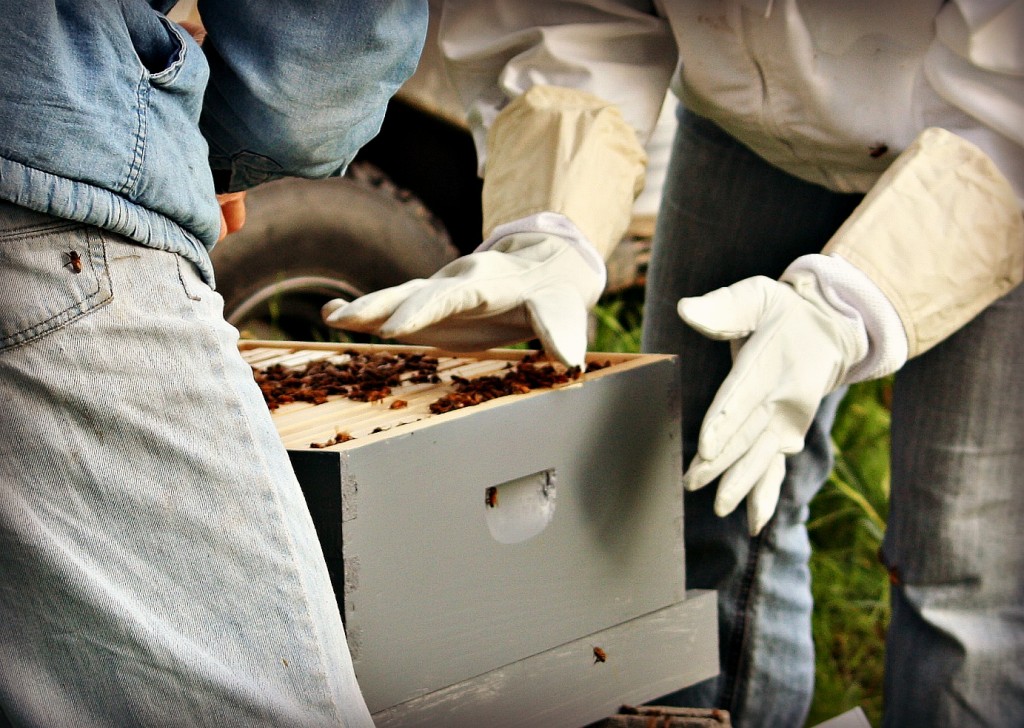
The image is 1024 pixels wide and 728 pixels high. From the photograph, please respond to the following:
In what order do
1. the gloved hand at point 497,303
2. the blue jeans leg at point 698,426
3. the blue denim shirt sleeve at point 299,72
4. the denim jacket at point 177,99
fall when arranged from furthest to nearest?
the blue jeans leg at point 698,426 < the gloved hand at point 497,303 < the blue denim shirt sleeve at point 299,72 < the denim jacket at point 177,99

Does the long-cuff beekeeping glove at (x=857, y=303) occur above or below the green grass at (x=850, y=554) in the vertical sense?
above

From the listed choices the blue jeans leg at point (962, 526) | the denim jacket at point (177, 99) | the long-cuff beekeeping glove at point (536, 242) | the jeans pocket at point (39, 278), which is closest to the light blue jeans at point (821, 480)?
the blue jeans leg at point (962, 526)

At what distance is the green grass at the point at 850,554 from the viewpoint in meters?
2.74

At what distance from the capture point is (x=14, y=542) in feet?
2.91

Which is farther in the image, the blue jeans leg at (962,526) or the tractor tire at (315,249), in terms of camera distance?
the tractor tire at (315,249)

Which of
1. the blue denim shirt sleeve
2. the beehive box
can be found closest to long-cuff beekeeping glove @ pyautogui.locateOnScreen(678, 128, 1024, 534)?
the beehive box

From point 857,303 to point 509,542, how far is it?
601mm

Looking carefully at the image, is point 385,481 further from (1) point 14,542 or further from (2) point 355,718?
(1) point 14,542

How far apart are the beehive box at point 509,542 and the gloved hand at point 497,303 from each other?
0.05 meters

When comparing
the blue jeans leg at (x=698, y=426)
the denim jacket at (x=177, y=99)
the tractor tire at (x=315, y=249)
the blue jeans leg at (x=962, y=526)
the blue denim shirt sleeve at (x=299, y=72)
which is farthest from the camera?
the tractor tire at (x=315, y=249)

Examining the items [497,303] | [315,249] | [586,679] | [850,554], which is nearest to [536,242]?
[497,303]

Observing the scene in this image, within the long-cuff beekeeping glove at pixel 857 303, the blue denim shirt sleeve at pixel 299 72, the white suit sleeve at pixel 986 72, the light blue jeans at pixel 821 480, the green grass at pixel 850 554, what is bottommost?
the green grass at pixel 850 554

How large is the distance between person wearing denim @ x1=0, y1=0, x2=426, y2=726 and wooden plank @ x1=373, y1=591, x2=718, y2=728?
374mm

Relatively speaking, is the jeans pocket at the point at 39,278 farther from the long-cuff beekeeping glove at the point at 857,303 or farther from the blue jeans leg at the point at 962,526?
the blue jeans leg at the point at 962,526
